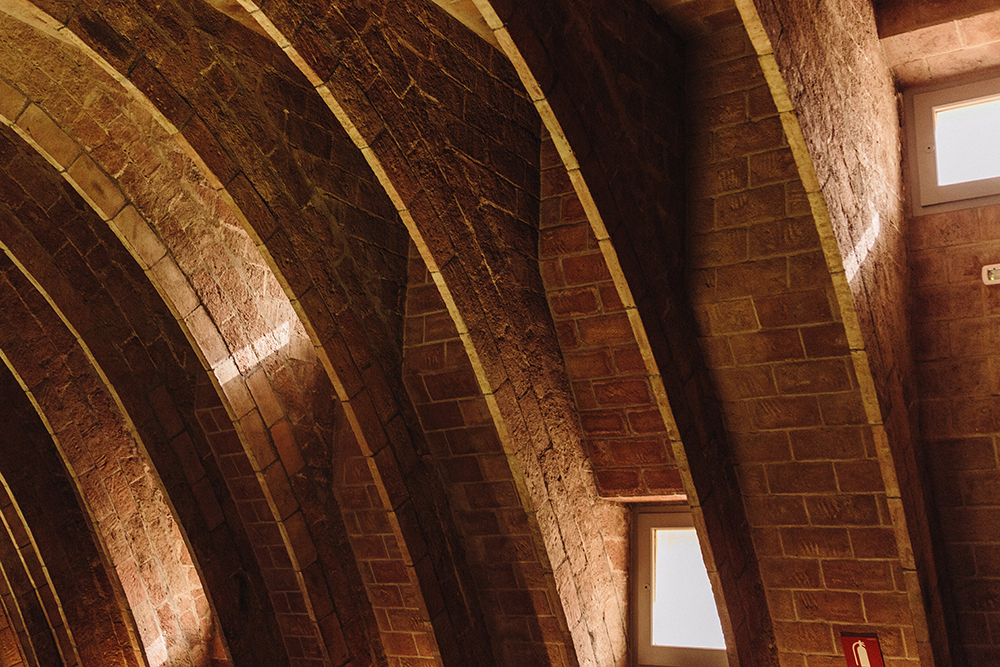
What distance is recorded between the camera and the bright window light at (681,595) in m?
6.31

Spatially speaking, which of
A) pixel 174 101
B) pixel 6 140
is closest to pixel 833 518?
pixel 174 101

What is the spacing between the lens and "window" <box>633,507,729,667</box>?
6.30 m

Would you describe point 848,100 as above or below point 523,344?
above

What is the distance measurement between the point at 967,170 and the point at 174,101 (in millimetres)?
4696

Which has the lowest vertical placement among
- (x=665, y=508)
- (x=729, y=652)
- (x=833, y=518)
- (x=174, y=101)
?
(x=729, y=652)

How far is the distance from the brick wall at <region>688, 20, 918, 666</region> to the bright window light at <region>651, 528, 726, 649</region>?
→ 98cm

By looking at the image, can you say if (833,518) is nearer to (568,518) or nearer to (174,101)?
(568,518)

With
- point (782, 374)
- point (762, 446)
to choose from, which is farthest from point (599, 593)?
point (782, 374)

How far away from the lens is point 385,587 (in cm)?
640

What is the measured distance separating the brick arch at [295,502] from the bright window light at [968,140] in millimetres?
3825

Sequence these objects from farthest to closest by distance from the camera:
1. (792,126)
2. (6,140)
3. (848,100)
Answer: (6,140)
(848,100)
(792,126)

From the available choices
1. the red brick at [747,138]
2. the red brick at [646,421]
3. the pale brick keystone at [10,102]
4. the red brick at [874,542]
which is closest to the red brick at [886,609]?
the red brick at [874,542]

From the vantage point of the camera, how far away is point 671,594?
6.36 meters

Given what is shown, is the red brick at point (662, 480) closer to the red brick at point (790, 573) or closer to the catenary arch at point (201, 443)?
the red brick at point (790, 573)
